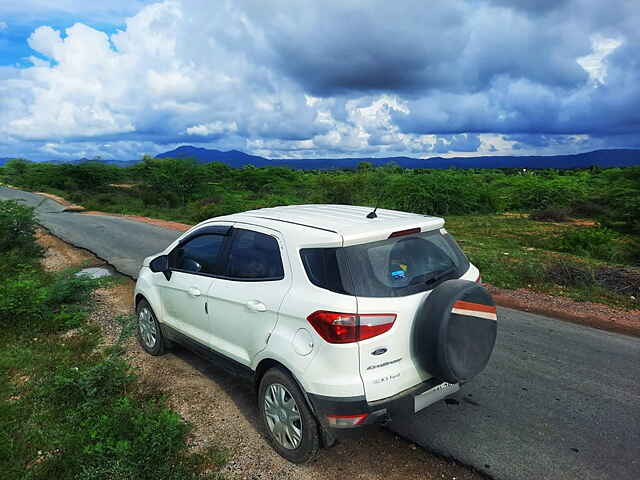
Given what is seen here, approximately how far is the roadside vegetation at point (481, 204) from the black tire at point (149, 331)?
20.1 feet

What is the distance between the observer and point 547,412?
12.3 ft

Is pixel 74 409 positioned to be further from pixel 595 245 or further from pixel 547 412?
pixel 595 245

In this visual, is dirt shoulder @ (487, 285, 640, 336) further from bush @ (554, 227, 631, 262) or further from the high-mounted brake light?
bush @ (554, 227, 631, 262)

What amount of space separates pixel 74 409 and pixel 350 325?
2900 millimetres

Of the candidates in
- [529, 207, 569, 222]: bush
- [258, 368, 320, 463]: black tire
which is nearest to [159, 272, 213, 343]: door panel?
[258, 368, 320, 463]: black tire

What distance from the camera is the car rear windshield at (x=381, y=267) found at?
2.84 meters

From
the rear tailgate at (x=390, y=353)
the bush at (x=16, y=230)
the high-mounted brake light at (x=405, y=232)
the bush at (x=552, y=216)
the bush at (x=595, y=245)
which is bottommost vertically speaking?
the bush at (x=552, y=216)

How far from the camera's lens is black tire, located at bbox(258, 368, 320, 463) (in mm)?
2936

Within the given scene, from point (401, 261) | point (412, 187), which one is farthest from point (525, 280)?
point (412, 187)

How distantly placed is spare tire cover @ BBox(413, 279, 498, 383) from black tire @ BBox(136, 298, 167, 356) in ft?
10.5

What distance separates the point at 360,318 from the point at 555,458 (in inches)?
76.3

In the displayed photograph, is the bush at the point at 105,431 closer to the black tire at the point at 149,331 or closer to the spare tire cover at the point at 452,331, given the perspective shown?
the black tire at the point at 149,331

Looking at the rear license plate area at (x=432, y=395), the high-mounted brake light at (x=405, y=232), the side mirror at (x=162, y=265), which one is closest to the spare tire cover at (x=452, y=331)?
the rear license plate area at (x=432, y=395)

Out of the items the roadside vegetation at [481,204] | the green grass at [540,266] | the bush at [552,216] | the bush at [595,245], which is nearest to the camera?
the green grass at [540,266]
